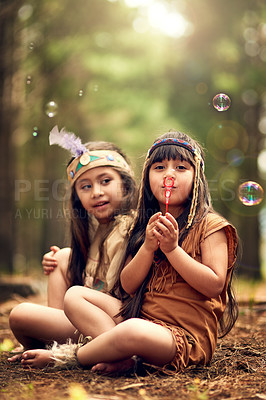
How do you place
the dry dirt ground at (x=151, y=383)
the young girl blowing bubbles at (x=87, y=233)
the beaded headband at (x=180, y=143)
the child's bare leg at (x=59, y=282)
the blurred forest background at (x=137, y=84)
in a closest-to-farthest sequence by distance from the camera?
the dry dirt ground at (x=151, y=383) → the beaded headband at (x=180, y=143) → the young girl blowing bubbles at (x=87, y=233) → the child's bare leg at (x=59, y=282) → the blurred forest background at (x=137, y=84)

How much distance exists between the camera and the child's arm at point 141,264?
1994mm

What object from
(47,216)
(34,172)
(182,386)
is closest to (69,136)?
(182,386)

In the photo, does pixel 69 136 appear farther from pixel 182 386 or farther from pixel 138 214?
pixel 182 386

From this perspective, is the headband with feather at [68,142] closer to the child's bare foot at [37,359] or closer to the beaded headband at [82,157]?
the beaded headband at [82,157]

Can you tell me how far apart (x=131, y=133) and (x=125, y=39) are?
1699 mm

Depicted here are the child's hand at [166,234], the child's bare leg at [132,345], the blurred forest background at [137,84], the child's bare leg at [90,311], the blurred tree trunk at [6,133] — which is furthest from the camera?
the blurred forest background at [137,84]

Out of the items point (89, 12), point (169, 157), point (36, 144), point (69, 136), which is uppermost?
point (89, 12)

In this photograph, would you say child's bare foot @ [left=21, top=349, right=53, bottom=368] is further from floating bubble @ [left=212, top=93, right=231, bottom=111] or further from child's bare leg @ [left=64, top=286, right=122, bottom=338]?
floating bubble @ [left=212, top=93, right=231, bottom=111]

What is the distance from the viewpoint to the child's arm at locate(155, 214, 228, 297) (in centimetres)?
194

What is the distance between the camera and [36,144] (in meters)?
8.70

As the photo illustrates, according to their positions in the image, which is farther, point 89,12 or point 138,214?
point 89,12

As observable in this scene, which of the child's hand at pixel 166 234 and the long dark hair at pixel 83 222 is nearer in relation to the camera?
the child's hand at pixel 166 234

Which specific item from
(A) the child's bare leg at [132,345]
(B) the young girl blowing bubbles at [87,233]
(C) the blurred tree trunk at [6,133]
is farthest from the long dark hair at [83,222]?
(C) the blurred tree trunk at [6,133]

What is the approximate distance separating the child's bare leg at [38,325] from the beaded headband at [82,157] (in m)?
0.77
